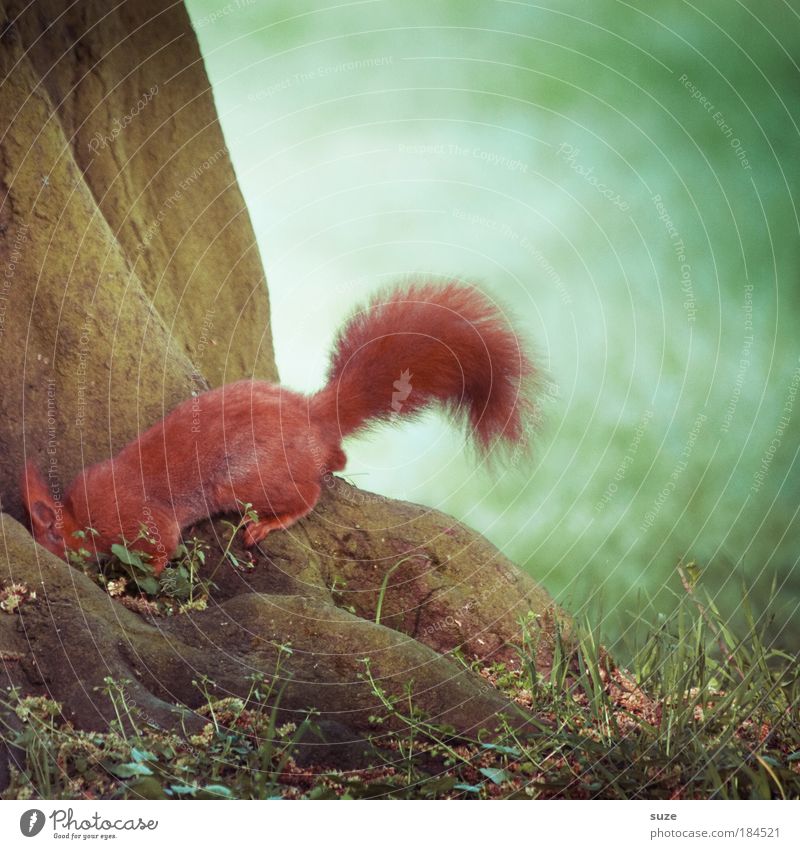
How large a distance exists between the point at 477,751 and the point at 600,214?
936 millimetres

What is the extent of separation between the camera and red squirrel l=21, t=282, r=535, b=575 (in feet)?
5.39

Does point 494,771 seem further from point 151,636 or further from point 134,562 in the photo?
point 134,562

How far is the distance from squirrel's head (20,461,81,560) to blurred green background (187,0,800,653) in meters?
0.62

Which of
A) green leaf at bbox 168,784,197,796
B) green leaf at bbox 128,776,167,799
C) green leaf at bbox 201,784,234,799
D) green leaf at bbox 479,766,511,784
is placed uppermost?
green leaf at bbox 479,766,511,784

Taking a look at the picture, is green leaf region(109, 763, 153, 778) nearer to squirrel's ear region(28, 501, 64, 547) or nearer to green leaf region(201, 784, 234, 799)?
green leaf region(201, 784, 234, 799)

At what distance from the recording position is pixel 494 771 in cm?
133

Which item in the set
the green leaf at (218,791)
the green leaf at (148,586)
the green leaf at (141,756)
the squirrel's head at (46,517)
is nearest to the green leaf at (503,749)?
the green leaf at (218,791)

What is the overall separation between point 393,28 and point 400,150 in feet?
0.67

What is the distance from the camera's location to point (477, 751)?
4.45 ft

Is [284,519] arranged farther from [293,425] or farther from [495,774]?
[495,774]

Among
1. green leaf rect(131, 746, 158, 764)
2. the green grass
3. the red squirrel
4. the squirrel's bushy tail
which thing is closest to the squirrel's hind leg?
the red squirrel

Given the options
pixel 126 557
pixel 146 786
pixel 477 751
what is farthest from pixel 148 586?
pixel 477 751
